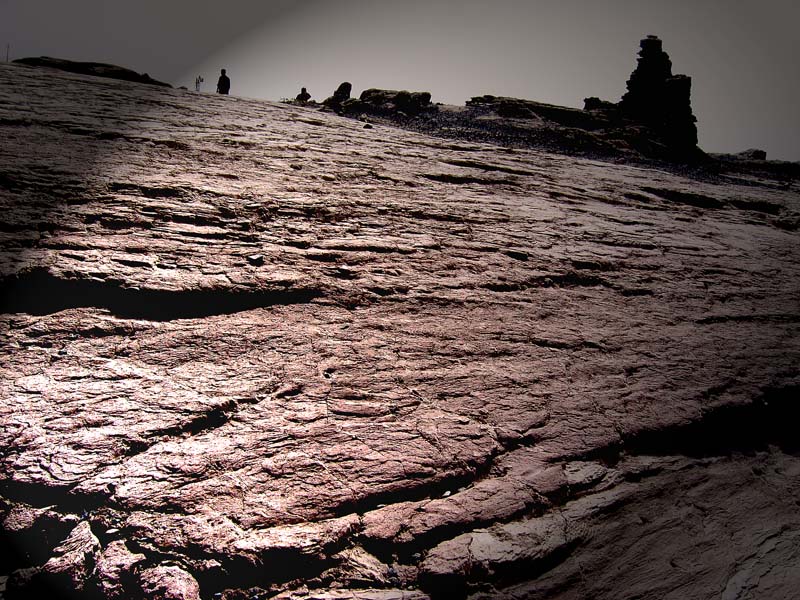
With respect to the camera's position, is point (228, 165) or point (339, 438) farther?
point (228, 165)

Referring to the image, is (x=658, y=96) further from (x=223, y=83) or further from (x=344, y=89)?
(x=223, y=83)

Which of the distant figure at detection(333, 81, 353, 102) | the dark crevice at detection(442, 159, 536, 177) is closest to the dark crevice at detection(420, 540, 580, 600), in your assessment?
the dark crevice at detection(442, 159, 536, 177)

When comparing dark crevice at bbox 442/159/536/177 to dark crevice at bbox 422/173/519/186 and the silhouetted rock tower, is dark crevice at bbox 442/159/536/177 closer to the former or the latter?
dark crevice at bbox 422/173/519/186

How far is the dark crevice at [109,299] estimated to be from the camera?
2.22m

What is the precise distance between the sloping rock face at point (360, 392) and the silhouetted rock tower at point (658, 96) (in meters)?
14.2

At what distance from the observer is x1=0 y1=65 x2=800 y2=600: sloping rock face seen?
150cm

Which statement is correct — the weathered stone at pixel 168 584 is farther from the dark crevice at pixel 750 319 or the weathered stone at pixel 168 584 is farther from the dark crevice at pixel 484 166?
the dark crevice at pixel 484 166

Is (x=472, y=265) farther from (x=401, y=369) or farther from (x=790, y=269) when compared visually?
(x=790, y=269)

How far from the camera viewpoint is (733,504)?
6.76 feet

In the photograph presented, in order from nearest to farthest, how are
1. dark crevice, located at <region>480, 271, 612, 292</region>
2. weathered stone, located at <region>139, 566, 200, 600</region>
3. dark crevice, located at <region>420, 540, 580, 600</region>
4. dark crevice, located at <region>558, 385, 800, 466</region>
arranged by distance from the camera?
weathered stone, located at <region>139, 566, 200, 600</region> → dark crevice, located at <region>420, 540, 580, 600</region> → dark crevice, located at <region>558, 385, 800, 466</region> → dark crevice, located at <region>480, 271, 612, 292</region>

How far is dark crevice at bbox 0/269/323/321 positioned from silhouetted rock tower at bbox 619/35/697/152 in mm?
16538

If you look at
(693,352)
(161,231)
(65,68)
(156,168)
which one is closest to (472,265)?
(693,352)

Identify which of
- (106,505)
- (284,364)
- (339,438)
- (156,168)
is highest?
(156,168)

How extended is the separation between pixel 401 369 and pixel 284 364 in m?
0.65
